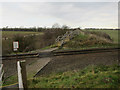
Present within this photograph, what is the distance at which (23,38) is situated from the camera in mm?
19094

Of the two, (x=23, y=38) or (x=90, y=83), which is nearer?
(x=90, y=83)

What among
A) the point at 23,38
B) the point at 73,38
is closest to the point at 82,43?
the point at 73,38

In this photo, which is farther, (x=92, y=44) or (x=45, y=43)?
(x=45, y=43)

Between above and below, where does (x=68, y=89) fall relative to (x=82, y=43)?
below

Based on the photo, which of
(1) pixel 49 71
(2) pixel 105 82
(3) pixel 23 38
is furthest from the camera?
(3) pixel 23 38

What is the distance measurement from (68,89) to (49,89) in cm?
80

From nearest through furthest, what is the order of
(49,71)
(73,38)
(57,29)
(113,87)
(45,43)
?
(113,87)
(49,71)
(73,38)
(45,43)
(57,29)

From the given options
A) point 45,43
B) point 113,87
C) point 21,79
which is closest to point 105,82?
point 113,87

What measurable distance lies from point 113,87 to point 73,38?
1677cm

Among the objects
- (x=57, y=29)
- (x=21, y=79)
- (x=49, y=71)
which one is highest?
(x=57, y=29)

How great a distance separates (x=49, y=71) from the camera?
7.22 meters

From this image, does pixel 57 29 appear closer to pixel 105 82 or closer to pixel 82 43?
pixel 82 43

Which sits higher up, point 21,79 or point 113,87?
point 21,79

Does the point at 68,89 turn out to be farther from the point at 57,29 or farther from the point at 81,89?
the point at 57,29
